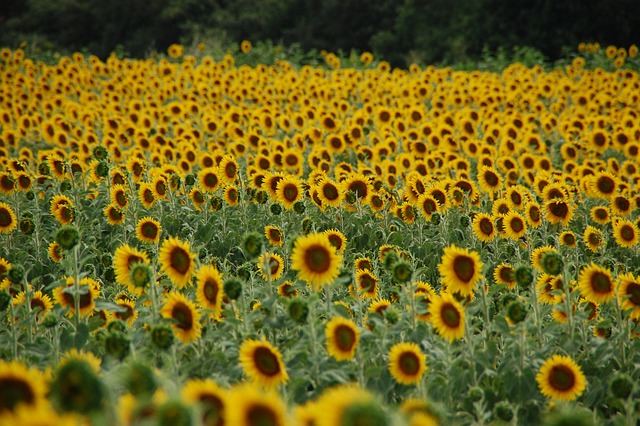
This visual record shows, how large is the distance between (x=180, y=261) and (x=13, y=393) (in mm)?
1596

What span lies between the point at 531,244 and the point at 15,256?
14.3 feet

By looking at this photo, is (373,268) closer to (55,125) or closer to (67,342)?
(67,342)

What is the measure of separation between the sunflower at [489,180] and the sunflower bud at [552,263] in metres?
3.06

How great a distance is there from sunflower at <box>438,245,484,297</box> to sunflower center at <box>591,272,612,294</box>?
0.70 m

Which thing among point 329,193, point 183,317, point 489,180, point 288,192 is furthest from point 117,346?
point 489,180

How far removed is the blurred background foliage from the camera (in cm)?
2159

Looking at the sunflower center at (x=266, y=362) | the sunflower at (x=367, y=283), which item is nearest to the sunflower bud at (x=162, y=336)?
the sunflower center at (x=266, y=362)

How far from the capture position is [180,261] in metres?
3.38

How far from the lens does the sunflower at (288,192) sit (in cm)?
550

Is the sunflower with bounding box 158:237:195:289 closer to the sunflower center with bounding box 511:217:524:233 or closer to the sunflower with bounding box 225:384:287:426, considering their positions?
the sunflower with bounding box 225:384:287:426

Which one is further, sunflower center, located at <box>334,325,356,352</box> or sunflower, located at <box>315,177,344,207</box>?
sunflower, located at <box>315,177,344,207</box>

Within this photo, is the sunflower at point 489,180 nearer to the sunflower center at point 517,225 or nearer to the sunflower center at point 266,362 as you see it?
the sunflower center at point 517,225

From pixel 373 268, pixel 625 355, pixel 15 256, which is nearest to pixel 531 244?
pixel 373 268

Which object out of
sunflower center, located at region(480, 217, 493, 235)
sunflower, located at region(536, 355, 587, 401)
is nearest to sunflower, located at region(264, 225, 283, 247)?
sunflower center, located at region(480, 217, 493, 235)
